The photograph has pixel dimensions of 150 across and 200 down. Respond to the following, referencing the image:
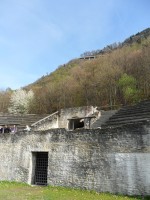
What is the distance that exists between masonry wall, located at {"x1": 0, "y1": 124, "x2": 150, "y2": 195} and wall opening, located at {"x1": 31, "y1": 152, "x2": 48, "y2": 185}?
0.79 feet

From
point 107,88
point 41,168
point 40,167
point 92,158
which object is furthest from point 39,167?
point 107,88

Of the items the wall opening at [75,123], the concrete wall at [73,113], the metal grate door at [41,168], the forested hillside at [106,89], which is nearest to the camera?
the metal grate door at [41,168]

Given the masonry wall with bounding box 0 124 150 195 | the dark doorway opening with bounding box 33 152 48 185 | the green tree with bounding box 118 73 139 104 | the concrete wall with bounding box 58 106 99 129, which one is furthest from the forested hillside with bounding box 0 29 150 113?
the masonry wall with bounding box 0 124 150 195

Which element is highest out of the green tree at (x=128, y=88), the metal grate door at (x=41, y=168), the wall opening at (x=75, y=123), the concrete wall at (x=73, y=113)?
the green tree at (x=128, y=88)

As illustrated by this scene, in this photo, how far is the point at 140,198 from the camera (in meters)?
12.5

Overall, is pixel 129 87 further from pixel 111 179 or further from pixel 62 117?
pixel 111 179

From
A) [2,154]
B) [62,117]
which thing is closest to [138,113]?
[2,154]

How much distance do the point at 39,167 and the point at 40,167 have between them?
0.31 feet

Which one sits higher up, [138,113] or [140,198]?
[138,113]

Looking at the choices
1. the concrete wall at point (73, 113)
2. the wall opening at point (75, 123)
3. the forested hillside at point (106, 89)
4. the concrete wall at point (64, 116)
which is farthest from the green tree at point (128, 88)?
the wall opening at point (75, 123)

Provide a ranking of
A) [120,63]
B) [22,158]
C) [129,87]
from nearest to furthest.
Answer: [22,158] < [129,87] < [120,63]

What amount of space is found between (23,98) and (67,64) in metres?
39.2

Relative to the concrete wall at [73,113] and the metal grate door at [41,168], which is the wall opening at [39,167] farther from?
the concrete wall at [73,113]

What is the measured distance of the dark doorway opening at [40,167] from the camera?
1762 centimetres
